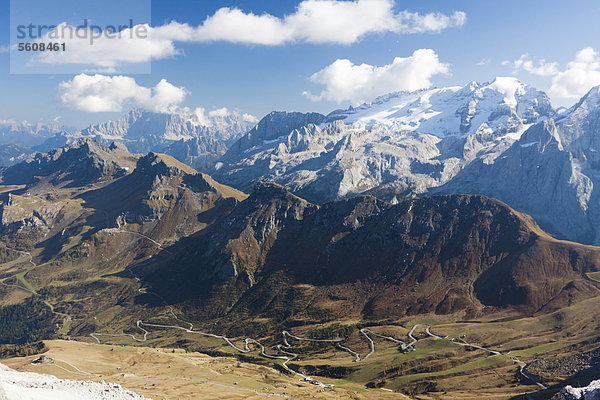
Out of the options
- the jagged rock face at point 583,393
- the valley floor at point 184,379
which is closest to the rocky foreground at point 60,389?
the valley floor at point 184,379

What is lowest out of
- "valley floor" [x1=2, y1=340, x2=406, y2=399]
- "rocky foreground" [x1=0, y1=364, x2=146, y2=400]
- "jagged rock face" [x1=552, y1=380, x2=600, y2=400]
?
"valley floor" [x1=2, y1=340, x2=406, y2=399]

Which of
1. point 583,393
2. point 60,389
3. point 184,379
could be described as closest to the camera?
point 60,389

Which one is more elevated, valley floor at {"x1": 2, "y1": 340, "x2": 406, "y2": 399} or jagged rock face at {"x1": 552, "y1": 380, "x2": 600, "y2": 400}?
jagged rock face at {"x1": 552, "y1": 380, "x2": 600, "y2": 400}

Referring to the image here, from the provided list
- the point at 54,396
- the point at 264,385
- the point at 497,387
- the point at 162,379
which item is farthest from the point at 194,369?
the point at 497,387

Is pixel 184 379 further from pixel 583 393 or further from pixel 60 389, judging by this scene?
pixel 583 393

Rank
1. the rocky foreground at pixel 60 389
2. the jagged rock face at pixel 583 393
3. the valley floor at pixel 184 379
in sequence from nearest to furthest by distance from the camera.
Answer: the rocky foreground at pixel 60 389, the jagged rock face at pixel 583 393, the valley floor at pixel 184 379

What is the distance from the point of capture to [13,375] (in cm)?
9844

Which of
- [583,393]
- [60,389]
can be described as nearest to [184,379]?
[60,389]

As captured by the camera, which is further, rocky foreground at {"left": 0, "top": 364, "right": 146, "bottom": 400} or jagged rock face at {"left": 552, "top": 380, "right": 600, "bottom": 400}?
jagged rock face at {"left": 552, "top": 380, "right": 600, "bottom": 400}

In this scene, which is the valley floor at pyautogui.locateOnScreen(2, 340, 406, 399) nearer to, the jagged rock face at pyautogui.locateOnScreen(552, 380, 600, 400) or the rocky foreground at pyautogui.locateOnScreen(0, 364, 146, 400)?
the rocky foreground at pyautogui.locateOnScreen(0, 364, 146, 400)

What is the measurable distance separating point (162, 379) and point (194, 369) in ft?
76.1

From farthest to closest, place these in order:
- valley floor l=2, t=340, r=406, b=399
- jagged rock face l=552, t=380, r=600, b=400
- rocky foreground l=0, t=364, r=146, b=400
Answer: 1. valley floor l=2, t=340, r=406, b=399
2. jagged rock face l=552, t=380, r=600, b=400
3. rocky foreground l=0, t=364, r=146, b=400

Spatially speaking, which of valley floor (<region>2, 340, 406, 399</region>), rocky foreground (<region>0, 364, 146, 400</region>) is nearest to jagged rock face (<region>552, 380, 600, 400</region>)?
valley floor (<region>2, 340, 406, 399</region>)

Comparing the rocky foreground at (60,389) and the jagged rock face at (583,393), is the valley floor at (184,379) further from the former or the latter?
the jagged rock face at (583,393)
